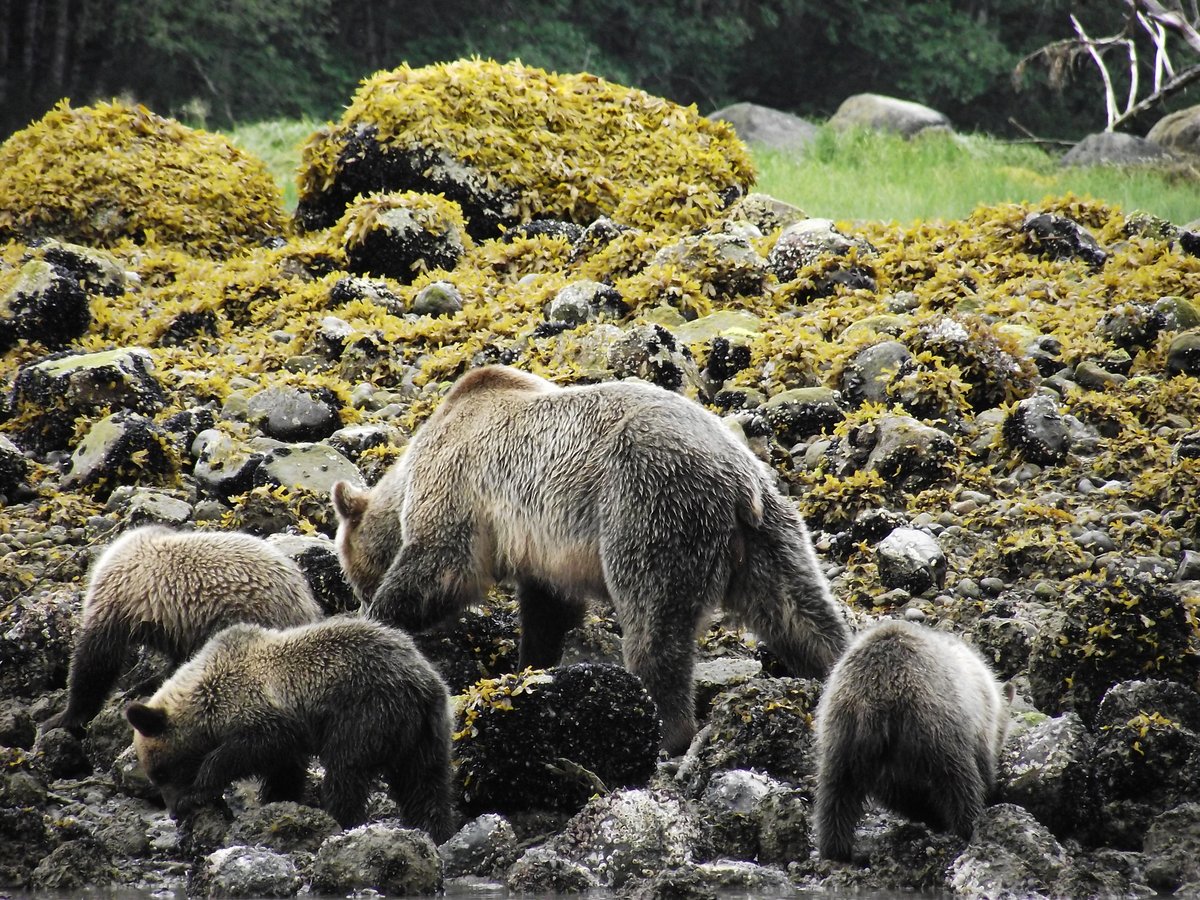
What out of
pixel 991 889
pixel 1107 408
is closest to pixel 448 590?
pixel 991 889

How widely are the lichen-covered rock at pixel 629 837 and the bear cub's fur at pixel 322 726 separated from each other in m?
0.60

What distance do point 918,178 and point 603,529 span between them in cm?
1196

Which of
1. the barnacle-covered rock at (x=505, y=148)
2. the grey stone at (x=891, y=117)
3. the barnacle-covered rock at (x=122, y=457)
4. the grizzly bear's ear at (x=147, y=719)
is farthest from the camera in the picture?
the grey stone at (x=891, y=117)

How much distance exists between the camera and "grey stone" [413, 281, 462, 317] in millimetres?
11055

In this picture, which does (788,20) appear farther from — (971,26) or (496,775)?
(496,775)

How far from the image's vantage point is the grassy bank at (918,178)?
13.9m

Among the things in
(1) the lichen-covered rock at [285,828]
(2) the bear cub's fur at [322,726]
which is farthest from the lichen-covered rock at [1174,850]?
(1) the lichen-covered rock at [285,828]

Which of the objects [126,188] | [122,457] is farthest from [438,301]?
[126,188]

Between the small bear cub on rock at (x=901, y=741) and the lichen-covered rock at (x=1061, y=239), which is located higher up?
the lichen-covered rock at (x=1061, y=239)

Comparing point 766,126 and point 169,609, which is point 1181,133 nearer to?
point 766,126

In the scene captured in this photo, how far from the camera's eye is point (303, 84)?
31.9 meters

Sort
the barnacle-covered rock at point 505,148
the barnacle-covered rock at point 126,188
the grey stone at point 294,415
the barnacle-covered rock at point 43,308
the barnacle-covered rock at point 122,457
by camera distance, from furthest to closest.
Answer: the barnacle-covered rock at point 126,188 → the barnacle-covered rock at point 505,148 → the barnacle-covered rock at point 43,308 → the grey stone at point 294,415 → the barnacle-covered rock at point 122,457

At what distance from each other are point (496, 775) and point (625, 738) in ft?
1.67

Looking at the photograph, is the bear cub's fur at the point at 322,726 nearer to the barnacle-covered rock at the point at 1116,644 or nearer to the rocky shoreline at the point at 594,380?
the rocky shoreline at the point at 594,380
